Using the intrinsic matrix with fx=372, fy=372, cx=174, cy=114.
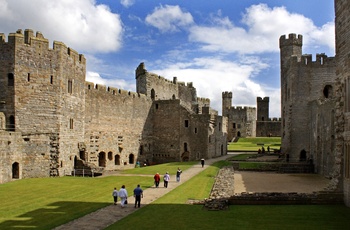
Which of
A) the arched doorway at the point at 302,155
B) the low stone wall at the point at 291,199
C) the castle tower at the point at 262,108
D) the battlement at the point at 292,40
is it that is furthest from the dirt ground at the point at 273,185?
the castle tower at the point at 262,108

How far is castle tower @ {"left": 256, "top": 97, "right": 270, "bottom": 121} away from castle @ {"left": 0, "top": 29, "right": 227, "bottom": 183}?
1724 inches

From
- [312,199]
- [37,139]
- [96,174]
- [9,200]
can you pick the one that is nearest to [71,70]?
[37,139]

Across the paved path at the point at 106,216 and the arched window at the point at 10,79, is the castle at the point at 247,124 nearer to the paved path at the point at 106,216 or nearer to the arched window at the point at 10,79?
the arched window at the point at 10,79

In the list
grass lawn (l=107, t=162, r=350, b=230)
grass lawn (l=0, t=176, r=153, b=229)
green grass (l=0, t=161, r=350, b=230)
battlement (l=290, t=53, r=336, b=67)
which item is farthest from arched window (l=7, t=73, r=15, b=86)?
battlement (l=290, t=53, r=336, b=67)

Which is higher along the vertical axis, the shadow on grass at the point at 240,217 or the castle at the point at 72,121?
the castle at the point at 72,121

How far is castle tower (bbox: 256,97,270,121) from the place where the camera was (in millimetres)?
88750

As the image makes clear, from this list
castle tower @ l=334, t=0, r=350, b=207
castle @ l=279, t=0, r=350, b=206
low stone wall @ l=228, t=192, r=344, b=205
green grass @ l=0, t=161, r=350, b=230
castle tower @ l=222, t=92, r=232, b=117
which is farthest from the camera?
castle tower @ l=222, t=92, r=232, b=117

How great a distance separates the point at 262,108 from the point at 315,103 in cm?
5321

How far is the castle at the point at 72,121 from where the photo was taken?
90.1 feet

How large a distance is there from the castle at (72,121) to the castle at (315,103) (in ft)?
34.1

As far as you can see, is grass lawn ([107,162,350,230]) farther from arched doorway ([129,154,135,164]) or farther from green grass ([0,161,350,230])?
arched doorway ([129,154,135,164])

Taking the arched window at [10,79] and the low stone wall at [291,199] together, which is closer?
the low stone wall at [291,199]

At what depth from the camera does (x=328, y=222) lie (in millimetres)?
14125

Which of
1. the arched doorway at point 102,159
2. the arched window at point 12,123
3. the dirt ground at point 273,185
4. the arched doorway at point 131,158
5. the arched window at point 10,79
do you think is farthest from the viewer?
the arched doorway at point 131,158
